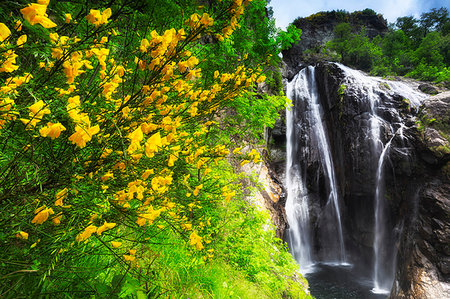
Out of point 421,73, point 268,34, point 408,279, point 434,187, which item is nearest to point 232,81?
point 268,34

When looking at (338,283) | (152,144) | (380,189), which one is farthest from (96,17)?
(380,189)

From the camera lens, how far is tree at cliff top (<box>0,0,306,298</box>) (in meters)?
0.75

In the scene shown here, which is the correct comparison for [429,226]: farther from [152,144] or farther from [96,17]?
[96,17]

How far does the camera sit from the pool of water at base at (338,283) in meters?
8.31

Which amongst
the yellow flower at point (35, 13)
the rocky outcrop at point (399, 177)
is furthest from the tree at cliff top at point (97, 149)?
the rocky outcrop at point (399, 177)

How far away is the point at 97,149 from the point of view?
3.22 ft

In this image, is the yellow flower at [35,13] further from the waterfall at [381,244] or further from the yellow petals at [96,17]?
the waterfall at [381,244]

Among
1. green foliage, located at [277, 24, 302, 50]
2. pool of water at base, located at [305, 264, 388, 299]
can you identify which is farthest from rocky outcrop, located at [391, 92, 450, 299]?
green foliage, located at [277, 24, 302, 50]

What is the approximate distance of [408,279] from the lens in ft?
25.1

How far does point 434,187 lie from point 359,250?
5320 millimetres

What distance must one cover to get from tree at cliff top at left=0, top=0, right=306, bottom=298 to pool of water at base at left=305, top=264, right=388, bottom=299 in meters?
7.96

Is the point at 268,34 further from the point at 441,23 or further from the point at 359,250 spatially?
the point at 441,23

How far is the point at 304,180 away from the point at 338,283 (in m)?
5.69

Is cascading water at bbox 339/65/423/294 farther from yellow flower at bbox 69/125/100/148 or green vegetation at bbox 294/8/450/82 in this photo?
yellow flower at bbox 69/125/100/148
